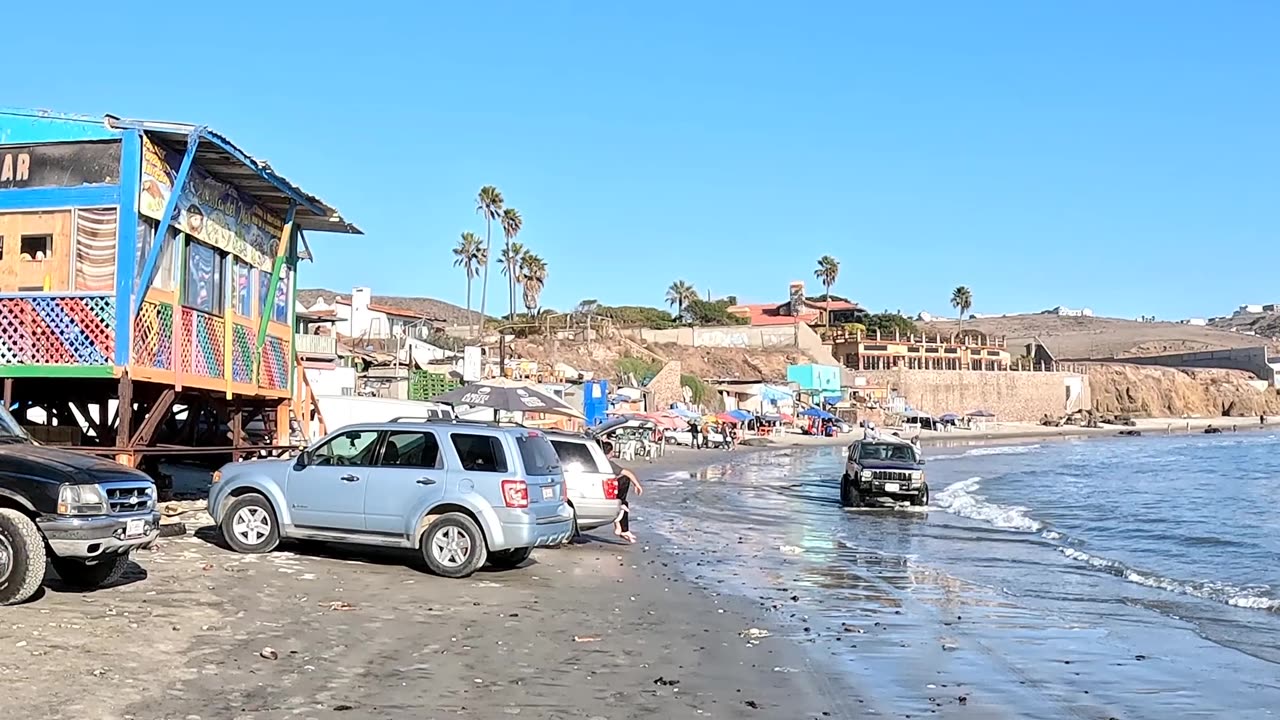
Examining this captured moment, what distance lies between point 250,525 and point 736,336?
102m

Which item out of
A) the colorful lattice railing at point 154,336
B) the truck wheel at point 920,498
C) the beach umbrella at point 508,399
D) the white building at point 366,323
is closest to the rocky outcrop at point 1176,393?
the white building at point 366,323

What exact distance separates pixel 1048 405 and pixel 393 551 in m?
130

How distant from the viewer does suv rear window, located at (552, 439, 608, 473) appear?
1734cm

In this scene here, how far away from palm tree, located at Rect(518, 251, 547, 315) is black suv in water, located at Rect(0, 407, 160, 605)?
308 feet

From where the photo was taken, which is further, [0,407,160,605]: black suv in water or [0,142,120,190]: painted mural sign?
[0,142,120,190]: painted mural sign

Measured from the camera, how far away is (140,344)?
15758 mm

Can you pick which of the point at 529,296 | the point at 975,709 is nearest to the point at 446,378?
the point at 975,709

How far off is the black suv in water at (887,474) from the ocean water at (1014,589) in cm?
54

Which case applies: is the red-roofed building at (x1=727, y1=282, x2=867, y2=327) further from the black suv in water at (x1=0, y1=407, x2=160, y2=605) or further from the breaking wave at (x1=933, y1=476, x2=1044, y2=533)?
the black suv in water at (x1=0, y1=407, x2=160, y2=605)

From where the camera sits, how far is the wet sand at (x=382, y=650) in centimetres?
727

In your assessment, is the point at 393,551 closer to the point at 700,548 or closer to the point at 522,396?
the point at 700,548

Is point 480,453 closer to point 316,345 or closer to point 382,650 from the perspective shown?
point 382,650

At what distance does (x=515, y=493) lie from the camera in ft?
43.1

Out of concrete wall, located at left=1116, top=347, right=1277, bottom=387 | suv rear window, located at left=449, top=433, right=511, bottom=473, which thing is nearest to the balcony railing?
suv rear window, located at left=449, top=433, right=511, bottom=473
